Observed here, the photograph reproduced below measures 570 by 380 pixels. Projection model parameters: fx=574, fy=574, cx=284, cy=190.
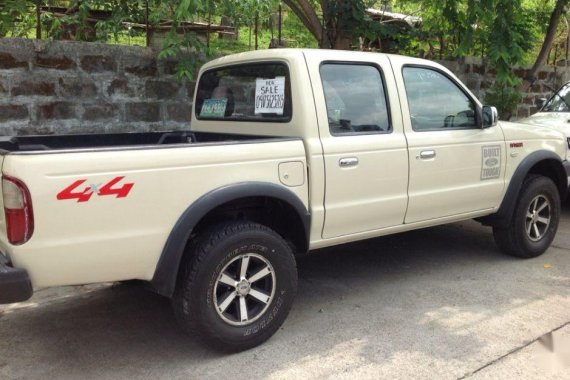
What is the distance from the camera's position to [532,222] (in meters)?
5.33

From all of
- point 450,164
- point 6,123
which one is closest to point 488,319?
point 450,164

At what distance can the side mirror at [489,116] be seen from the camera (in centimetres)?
479

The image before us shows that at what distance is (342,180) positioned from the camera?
389 cm

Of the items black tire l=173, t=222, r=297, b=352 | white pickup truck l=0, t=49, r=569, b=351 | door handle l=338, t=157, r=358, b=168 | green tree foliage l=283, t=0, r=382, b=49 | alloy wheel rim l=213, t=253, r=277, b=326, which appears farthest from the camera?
green tree foliage l=283, t=0, r=382, b=49

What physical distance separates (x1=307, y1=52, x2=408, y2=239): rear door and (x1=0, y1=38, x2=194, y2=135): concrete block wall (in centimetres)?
274

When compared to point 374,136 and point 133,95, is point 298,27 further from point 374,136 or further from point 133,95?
point 374,136

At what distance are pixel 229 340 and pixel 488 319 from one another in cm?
186

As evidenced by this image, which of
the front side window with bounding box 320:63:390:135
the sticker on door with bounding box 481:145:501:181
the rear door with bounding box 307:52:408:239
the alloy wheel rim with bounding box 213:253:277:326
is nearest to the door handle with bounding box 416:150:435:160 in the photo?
the rear door with bounding box 307:52:408:239

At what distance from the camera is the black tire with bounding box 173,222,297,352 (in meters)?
3.30

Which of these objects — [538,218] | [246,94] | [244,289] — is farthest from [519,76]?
[244,289]

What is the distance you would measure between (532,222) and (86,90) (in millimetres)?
4526

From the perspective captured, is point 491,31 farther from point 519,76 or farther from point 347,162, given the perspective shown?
point 347,162

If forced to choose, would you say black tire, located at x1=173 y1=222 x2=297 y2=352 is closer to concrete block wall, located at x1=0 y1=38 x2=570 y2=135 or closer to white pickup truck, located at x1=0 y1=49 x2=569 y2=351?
white pickup truck, located at x1=0 y1=49 x2=569 y2=351

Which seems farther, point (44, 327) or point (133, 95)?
point (133, 95)
